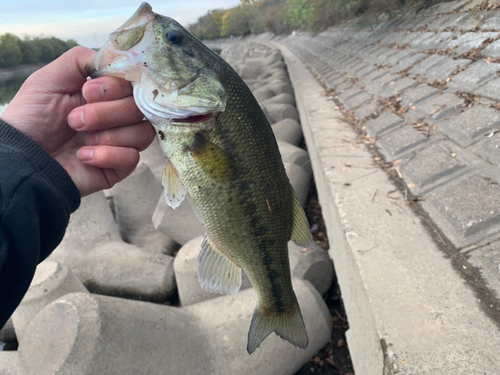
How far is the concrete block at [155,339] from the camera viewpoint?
2.05 metres

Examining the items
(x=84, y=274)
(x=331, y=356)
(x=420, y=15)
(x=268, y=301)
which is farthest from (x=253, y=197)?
(x=420, y=15)

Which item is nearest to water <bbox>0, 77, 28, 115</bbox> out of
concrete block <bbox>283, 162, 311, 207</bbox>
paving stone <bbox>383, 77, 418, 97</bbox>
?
concrete block <bbox>283, 162, 311, 207</bbox>

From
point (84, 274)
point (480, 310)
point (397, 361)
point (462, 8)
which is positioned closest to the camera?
point (397, 361)

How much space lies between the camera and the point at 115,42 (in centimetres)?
146

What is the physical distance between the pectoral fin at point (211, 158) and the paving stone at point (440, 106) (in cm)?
316

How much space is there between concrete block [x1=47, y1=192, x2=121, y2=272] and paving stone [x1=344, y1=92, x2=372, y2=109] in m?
4.06

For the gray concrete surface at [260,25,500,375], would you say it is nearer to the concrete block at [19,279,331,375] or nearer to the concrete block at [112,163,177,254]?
the concrete block at [19,279,331,375]

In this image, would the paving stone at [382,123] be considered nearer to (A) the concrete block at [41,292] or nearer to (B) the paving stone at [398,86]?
(B) the paving stone at [398,86]

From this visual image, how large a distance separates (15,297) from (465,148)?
345 centimetres

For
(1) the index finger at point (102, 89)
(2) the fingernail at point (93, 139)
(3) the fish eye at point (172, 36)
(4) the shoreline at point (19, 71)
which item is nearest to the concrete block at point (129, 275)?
(2) the fingernail at point (93, 139)

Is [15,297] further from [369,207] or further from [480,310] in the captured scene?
[369,207]

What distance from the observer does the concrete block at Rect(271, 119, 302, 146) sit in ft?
18.9

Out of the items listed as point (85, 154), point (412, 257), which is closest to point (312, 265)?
point (412, 257)

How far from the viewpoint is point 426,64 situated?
5086 millimetres
